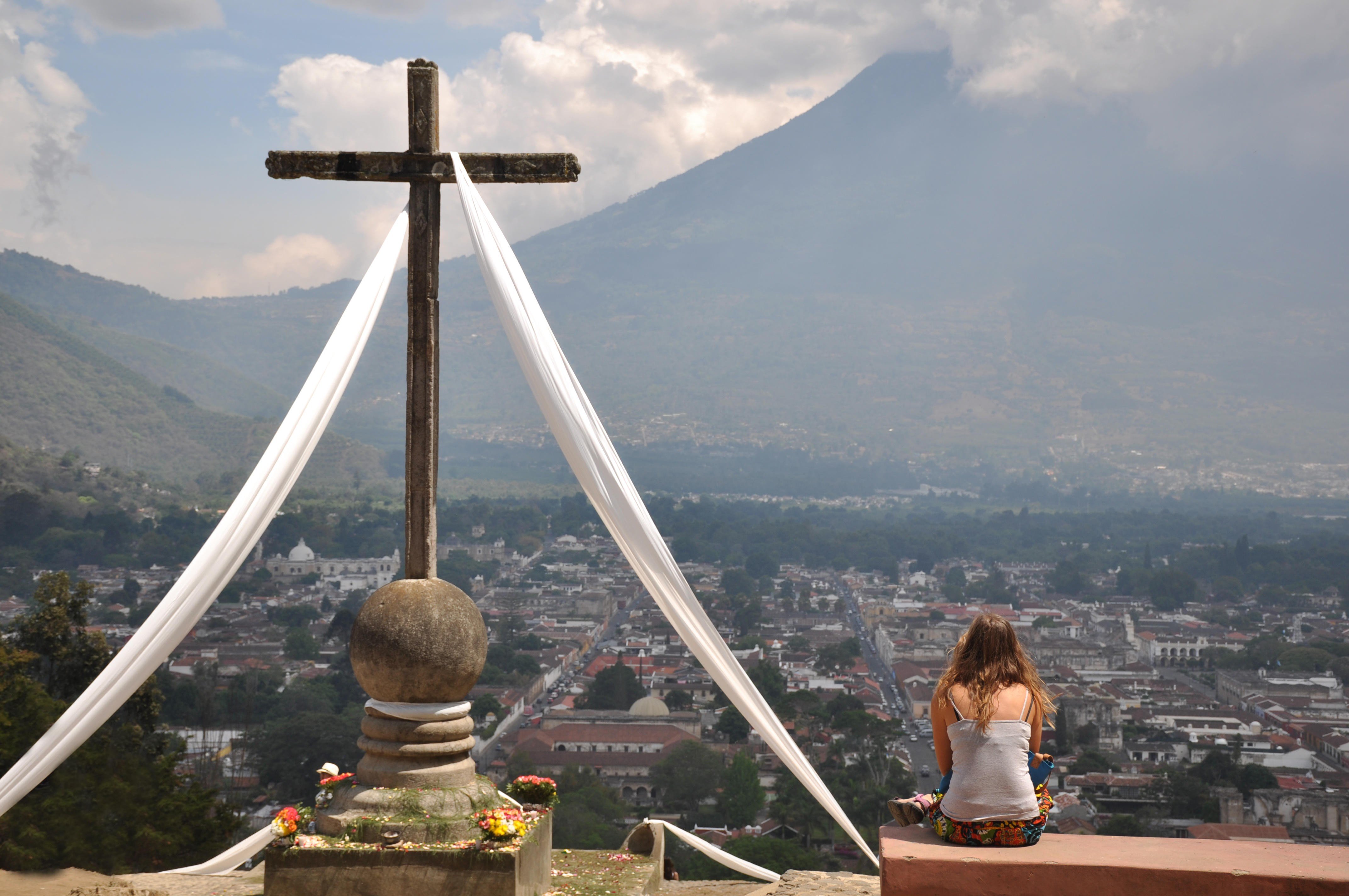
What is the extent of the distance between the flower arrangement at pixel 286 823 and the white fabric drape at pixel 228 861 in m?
1.83

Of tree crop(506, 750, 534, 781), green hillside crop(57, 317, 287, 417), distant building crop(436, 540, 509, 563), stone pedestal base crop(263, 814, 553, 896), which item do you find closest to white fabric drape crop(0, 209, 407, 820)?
stone pedestal base crop(263, 814, 553, 896)

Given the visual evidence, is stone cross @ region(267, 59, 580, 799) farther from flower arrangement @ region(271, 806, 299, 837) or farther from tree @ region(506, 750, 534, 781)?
tree @ region(506, 750, 534, 781)

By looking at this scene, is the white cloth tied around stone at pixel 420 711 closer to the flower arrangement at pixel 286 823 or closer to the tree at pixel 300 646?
the flower arrangement at pixel 286 823

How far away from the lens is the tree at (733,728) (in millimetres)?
45531

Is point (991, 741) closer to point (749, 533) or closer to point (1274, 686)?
point (1274, 686)

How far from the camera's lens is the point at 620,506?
230 inches

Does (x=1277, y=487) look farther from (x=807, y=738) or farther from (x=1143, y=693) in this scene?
(x=807, y=738)

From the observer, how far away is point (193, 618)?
5.51 m

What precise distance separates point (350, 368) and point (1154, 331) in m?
214

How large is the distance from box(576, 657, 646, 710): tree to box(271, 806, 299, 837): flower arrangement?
45.5 metres

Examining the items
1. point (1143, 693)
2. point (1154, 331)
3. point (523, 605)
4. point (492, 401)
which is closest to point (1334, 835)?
point (1143, 693)

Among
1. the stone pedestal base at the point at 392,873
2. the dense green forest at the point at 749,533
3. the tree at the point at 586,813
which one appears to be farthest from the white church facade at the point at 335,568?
the stone pedestal base at the point at 392,873

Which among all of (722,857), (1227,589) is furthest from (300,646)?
(1227,589)

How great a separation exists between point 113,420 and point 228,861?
95844mm
